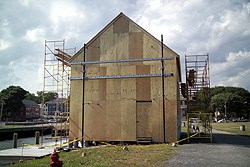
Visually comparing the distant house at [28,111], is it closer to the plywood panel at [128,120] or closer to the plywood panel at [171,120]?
the plywood panel at [128,120]

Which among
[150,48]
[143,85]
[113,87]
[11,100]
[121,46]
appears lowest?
[113,87]

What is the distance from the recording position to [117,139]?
18422 mm

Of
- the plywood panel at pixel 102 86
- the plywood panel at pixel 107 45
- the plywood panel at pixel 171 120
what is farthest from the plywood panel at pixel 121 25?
the plywood panel at pixel 171 120

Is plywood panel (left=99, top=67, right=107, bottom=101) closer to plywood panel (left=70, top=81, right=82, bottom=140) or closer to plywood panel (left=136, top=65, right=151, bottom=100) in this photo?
plywood panel (left=70, top=81, right=82, bottom=140)

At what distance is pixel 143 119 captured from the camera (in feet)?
59.8

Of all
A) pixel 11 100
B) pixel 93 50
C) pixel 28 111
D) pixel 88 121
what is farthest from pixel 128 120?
pixel 28 111

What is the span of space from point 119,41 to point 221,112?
8862cm

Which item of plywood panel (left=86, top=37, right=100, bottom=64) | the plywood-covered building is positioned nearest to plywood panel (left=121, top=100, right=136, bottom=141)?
the plywood-covered building

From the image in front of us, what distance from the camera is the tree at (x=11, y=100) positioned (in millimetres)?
87531

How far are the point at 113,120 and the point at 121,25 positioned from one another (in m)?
7.34

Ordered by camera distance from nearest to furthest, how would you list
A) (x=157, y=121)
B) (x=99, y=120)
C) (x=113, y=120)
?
(x=157, y=121) → (x=113, y=120) → (x=99, y=120)

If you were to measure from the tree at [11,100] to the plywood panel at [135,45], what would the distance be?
3145 inches

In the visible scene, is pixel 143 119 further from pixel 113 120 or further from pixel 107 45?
pixel 107 45

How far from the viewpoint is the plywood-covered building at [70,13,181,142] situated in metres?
18.1
